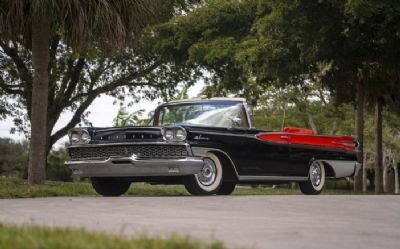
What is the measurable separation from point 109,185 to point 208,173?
2061 mm

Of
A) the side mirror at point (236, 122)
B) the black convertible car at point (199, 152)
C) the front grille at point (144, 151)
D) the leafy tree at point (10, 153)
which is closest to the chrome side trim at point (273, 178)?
the black convertible car at point (199, 152)

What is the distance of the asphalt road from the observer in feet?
21.4

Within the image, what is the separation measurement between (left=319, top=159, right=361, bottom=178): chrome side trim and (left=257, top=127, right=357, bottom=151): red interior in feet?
0.95

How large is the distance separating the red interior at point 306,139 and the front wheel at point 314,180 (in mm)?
444

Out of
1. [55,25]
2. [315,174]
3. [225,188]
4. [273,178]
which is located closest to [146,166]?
[225,188]

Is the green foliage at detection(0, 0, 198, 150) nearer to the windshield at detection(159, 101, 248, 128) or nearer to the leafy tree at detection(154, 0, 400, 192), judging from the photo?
the leafy tree at detection(154, 0, 400, 192)

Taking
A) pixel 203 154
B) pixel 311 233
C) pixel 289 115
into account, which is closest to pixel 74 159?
pixel 203 154

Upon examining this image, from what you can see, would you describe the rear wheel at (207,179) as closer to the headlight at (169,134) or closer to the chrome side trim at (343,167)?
the headlight at (169,134)

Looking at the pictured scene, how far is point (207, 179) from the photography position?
13.0 m

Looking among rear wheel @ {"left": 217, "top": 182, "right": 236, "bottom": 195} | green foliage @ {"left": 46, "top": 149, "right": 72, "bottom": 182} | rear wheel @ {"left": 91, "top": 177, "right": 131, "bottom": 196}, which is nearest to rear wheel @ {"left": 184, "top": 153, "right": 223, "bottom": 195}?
rear wheel @ {"left": 217, "top": 182, "right": 236, "bottom": 195}

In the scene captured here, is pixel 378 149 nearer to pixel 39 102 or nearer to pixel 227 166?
pixel 39 102

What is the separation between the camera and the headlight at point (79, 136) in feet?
43.3

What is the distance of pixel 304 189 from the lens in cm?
1546

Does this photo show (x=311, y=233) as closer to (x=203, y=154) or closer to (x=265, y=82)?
(x=203, y=154)
